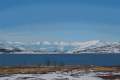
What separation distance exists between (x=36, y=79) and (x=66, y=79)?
4.29m

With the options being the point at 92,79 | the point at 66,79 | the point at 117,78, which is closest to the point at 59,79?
the point at 66,79

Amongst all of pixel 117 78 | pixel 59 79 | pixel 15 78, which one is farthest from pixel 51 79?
pixel 117 78

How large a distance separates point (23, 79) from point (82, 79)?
334 inches

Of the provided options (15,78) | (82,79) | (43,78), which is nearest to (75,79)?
(82,79)

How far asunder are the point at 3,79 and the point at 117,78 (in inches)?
654

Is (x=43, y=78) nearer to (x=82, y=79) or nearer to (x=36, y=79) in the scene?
(x=36, y=79)

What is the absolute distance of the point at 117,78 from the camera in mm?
58156

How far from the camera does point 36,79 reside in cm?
5669

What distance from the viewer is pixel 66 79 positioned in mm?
56875

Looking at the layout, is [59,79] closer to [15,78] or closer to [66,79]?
[66,79]

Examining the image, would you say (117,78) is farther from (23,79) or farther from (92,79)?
(23,79)

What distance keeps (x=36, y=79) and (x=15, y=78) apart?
3642 mm

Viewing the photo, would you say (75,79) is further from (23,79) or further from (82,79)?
(23,79)

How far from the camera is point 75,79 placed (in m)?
57.5
